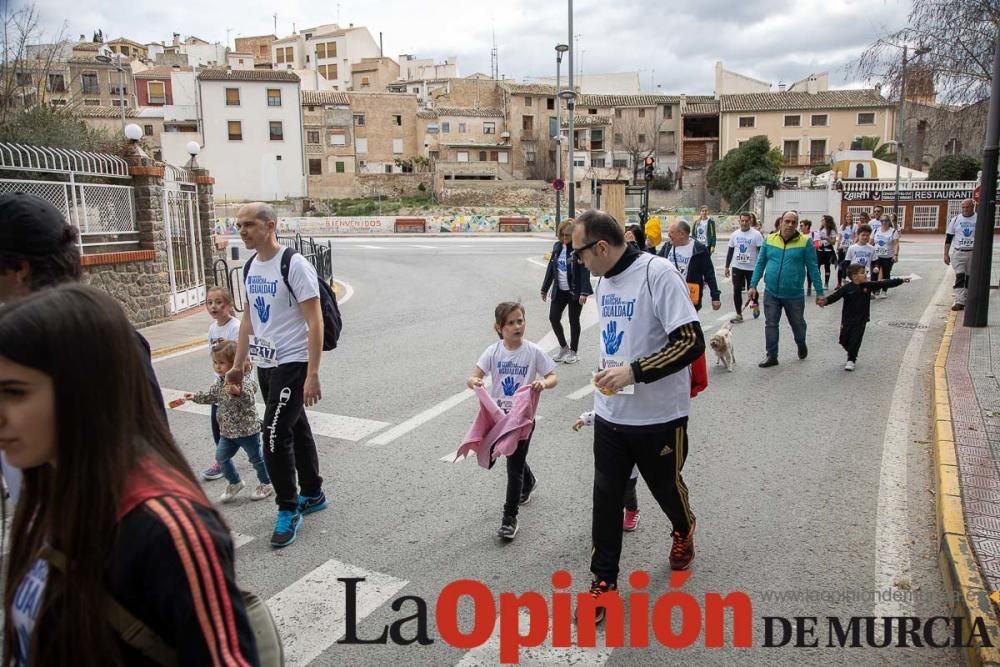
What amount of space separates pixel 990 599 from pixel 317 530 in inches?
Answer: 143

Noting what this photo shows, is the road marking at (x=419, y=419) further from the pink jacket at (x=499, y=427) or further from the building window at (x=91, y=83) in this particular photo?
the building window at (x=91, y=83)

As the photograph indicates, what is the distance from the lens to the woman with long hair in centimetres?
133

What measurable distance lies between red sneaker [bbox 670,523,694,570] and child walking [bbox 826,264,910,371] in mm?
5565

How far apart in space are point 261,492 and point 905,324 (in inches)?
419

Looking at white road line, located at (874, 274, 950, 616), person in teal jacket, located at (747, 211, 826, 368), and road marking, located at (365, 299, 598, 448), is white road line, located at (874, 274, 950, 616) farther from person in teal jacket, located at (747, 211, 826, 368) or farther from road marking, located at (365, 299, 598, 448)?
road marking, located at (365, 299, 598, 448)

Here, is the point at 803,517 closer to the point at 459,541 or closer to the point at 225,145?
the point at 459,541

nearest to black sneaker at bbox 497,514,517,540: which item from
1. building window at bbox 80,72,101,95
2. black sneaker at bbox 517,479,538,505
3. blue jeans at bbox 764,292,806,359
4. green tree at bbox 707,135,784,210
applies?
black sneaker at bbox 517,479,538,505

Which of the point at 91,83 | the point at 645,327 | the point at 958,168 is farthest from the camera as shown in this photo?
the point at 91,83

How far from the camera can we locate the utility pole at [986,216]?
982 cm

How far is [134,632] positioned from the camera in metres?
1.35

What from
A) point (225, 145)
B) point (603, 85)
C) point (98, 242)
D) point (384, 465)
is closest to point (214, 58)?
point (225, 145)

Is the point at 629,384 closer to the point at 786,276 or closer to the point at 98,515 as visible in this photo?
the point at 98,515

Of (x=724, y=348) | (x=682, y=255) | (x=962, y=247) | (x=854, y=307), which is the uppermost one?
(x=682, y=255)

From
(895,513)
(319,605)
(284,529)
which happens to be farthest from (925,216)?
(319,605)
